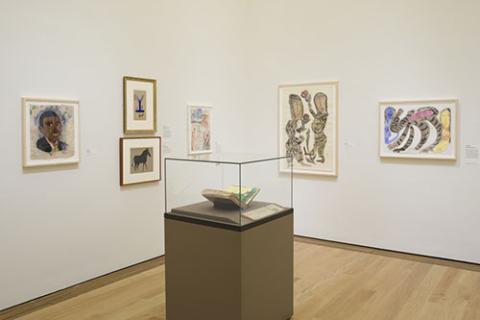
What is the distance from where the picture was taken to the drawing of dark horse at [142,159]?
5.32m

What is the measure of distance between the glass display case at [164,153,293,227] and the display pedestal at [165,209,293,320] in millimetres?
57

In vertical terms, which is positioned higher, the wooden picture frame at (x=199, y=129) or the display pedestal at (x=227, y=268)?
the wooden picture frame at (x=199, y=129)

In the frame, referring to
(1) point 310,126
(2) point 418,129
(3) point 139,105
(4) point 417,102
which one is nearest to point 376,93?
(4) point 417,102

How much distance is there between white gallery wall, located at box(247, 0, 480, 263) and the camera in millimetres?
5449

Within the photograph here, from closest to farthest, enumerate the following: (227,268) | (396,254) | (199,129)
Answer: (227,268) < (396,254) < (199,129)

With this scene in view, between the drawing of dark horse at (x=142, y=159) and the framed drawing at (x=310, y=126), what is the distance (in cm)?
194

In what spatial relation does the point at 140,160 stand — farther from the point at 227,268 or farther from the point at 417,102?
the point at 417,102

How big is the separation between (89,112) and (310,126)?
3.08m

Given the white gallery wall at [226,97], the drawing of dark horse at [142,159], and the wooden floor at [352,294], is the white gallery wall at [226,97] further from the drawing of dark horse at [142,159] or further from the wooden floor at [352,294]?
the wooden floor at [352,294]

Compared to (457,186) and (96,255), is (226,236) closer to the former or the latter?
(96,255)

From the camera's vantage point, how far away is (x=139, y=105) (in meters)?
5.35

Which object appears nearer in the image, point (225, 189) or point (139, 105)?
point (225, 189)

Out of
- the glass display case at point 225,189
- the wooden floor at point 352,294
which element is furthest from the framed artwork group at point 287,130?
the wooden floor at point 352,294

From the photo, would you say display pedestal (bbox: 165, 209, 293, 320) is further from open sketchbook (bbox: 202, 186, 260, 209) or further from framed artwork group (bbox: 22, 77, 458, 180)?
framed artwork group (bbox: 22, 77, 458, 180)
